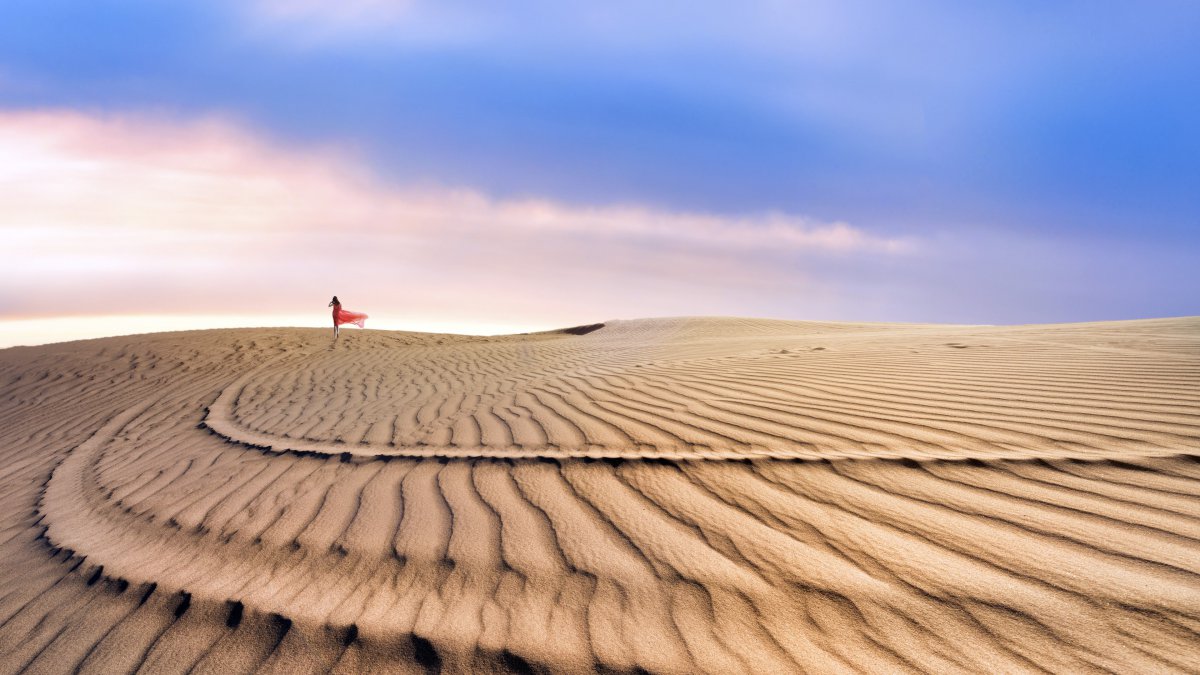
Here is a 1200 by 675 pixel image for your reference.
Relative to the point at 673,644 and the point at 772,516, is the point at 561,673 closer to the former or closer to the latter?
the point at 673,644

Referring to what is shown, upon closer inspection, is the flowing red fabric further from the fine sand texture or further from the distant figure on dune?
the fine sand texture

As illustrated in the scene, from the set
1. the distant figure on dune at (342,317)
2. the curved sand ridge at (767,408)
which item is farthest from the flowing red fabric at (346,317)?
the curved sand ridge at (767,408)

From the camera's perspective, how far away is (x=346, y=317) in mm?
18484

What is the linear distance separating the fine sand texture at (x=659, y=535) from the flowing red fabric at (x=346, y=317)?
1196 centimetres

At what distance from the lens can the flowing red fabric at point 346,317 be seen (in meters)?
17.4

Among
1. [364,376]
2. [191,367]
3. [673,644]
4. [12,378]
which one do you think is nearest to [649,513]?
[673,644]

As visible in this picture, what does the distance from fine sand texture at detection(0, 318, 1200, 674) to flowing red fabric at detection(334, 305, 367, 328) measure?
39.2ft

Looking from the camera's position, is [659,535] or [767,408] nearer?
[659,535]

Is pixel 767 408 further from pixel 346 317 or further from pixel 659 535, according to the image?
pixel 346 317

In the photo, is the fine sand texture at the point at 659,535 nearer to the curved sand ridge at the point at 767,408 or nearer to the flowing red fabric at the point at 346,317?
the curved sand ridge at the point at 767,408

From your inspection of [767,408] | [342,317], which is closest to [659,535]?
Result: [767,408]

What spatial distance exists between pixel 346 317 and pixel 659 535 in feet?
57.4

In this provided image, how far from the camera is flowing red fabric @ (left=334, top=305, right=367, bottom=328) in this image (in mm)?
17438

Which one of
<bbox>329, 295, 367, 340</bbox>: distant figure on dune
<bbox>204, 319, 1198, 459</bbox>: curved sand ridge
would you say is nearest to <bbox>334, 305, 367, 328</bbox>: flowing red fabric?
<bbox>329, 295, 367, 340</bbox>: distant figure on dune
